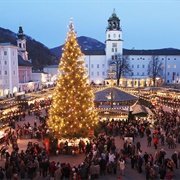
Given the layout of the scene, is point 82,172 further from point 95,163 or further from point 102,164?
point 102,164

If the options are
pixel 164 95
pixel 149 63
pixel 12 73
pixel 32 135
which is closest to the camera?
pixel 32 135

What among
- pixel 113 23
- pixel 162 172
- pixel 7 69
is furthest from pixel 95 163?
pixel 113 23

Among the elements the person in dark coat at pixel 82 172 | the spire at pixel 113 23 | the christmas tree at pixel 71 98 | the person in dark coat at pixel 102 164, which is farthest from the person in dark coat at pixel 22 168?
the spire at pixel 113 23

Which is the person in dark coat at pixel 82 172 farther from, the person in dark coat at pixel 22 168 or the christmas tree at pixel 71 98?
the christmas tree at pixel 71 98

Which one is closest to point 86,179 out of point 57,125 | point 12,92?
point 57,125

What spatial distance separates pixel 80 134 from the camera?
1748 centimetres

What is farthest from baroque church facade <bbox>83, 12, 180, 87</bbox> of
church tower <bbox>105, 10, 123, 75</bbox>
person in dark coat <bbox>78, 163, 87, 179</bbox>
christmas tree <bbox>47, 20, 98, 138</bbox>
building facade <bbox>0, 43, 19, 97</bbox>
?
person in dark coat <bbox>78, 163, 87, 179</bbox>

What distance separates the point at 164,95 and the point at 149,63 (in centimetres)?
4224

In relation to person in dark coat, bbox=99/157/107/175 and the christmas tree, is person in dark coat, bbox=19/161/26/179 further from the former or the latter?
the christmas tree

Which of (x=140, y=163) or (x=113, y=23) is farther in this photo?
(x=113, y=23)

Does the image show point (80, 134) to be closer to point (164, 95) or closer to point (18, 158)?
point (18, 158)

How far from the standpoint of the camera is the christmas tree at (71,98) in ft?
57.4

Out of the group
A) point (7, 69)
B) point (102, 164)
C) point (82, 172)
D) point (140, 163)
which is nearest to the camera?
point (82, 172)

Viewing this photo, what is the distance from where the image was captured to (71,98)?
17.5 meters
